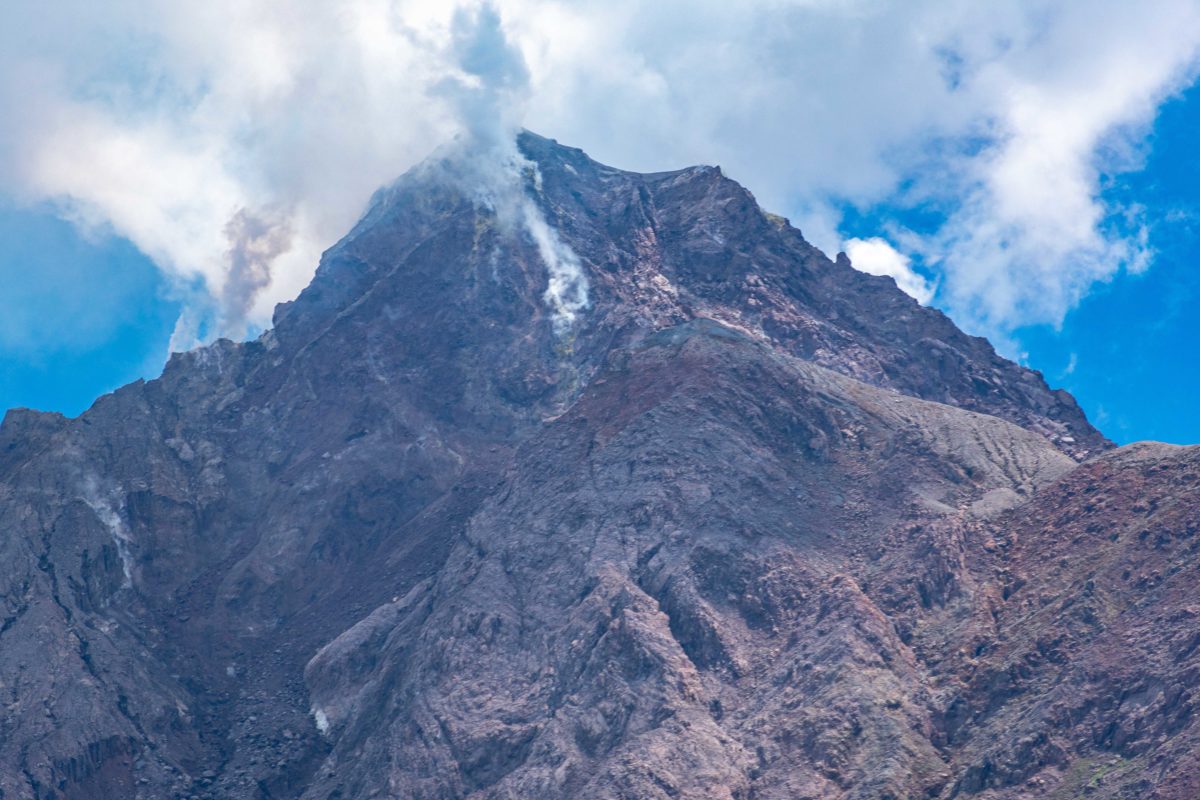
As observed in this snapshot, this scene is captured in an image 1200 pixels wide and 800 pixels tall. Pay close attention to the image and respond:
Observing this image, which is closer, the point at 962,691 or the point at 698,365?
the point at 962,691

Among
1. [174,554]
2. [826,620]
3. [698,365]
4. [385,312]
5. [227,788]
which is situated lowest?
[227,788]

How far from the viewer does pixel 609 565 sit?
473 ft

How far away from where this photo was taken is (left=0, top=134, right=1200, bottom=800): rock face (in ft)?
415

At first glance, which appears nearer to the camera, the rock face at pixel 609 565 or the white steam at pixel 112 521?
the rock face at pixel 609 565

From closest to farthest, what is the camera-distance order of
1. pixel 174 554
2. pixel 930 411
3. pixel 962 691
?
pixel 962 691 < pixel 930 411 < pixel 174 554

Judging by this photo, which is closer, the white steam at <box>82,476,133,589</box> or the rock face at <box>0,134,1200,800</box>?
the rock face at <box>0,134,1200,800</box>

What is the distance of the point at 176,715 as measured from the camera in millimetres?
154875

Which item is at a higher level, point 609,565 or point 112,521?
point 112,521

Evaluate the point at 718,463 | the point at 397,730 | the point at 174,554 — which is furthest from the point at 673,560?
the point at 174,554

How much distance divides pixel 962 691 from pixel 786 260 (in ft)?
258

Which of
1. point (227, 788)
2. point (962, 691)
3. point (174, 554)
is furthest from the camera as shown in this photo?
point (174, 554)

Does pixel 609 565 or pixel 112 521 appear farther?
pixel 112 521

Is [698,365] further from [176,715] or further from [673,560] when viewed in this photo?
[176,715]

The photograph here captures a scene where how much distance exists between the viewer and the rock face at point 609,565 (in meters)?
127
